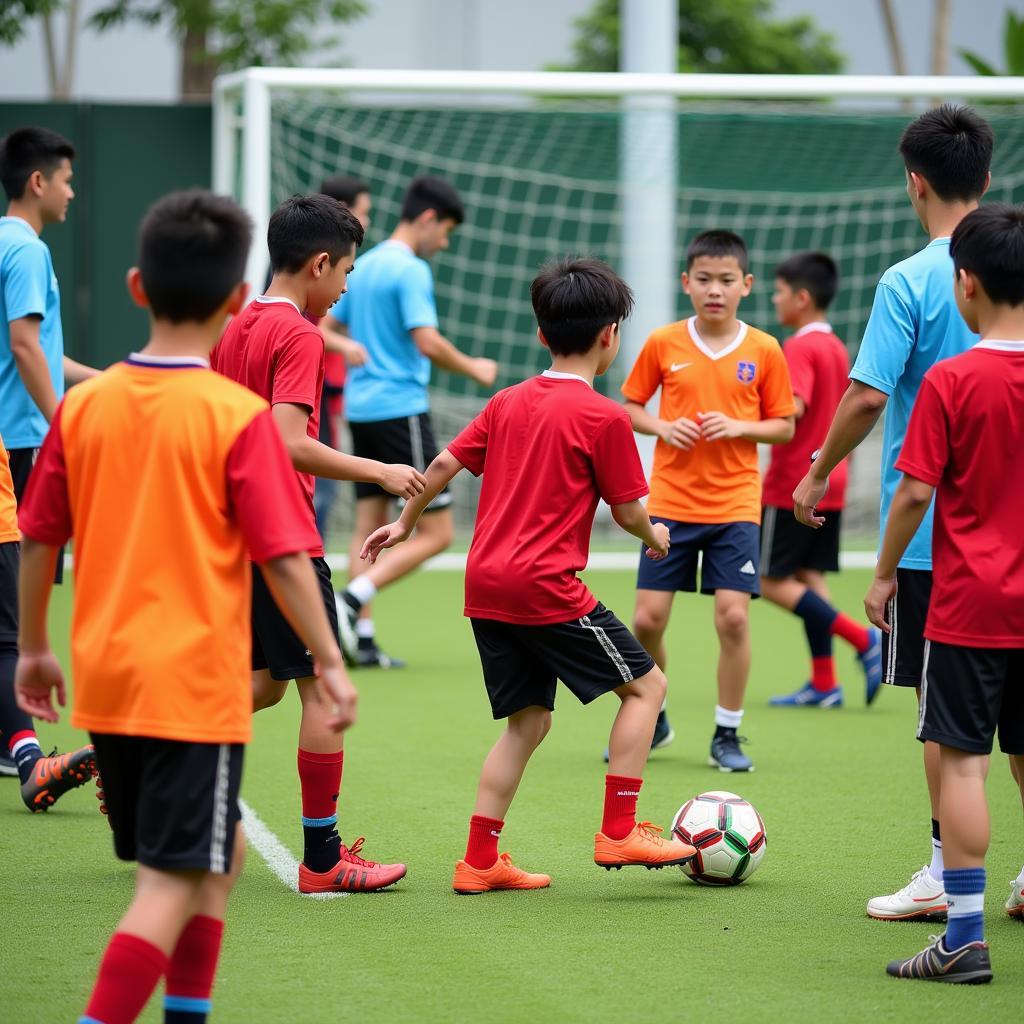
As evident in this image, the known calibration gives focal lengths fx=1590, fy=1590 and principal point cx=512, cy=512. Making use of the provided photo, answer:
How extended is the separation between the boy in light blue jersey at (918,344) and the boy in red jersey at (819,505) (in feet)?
9.46

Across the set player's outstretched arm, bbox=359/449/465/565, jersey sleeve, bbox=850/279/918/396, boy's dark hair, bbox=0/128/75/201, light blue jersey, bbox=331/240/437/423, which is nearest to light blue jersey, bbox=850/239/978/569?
jersey sleeve, bbox=850/279/918/396

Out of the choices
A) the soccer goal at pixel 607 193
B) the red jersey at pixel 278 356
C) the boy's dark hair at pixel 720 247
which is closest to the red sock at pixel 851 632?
the boy's dark hair at pixel 720 247

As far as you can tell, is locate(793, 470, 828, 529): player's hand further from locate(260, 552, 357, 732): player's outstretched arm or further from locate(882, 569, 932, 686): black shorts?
locate(260, 552, 357, 732): player's outstretched arm

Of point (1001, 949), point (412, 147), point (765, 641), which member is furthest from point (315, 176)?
point (1001, 949)

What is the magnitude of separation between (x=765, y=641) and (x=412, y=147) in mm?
6209

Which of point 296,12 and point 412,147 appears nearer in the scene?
point 412,147

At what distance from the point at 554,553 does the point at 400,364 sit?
4.06m

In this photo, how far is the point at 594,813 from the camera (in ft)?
16.9

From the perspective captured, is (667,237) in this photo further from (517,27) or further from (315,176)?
(517,27)

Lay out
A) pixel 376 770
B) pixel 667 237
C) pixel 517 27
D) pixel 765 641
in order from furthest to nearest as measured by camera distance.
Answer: pixel 517 27 → pixel 667 237 → pixel 765 641 → pixel 376 770

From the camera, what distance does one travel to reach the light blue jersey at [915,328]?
3.98 meters

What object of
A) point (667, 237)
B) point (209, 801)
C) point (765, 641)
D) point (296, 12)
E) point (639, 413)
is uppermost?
point (296, 12)

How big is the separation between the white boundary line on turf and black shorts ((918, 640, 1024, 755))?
1656 mm

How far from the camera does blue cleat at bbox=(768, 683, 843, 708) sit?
717 cm
